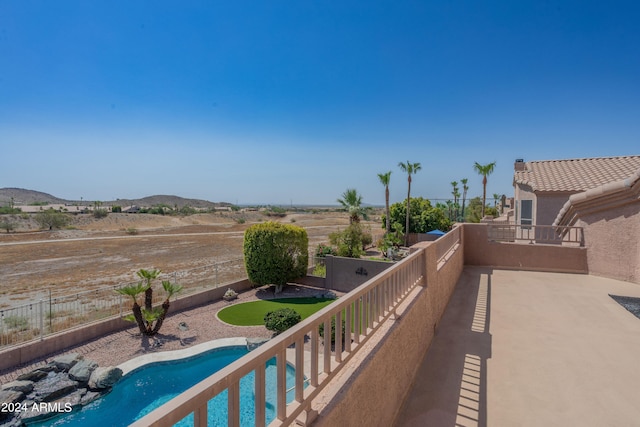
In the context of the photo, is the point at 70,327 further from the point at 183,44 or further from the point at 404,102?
the point at 404,102

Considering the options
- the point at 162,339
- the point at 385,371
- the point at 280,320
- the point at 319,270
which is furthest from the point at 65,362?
the point at 319,270

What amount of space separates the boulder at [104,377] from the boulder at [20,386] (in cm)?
117

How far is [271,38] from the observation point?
12555 millimetres

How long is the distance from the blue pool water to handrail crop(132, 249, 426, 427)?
136 inches

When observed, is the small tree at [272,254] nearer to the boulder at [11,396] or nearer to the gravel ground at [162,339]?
the gravel ground at [162,339]

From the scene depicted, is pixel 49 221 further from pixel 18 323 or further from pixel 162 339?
pixel 162 339

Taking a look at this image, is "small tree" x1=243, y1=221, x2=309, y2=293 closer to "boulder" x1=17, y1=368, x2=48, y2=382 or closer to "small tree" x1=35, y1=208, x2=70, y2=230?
"boulder" x1=17, y1=368, x2=48, y2=382

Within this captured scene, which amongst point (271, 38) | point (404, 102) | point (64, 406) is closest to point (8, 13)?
point (271, 38)

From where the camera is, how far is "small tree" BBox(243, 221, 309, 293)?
47.8ft

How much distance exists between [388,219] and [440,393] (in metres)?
24.3

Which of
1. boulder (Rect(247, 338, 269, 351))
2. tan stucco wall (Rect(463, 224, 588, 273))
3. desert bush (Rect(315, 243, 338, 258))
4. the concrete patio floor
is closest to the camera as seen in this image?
the concrete patio floor

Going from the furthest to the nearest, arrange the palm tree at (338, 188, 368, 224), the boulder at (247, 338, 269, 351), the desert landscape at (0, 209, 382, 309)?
the palm tree at (338, 188, 368, 224) < the desert landscape at (0, 209, 382, 309) < the boulder at (247, 338, 269, 351)

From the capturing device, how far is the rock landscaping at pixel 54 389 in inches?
258

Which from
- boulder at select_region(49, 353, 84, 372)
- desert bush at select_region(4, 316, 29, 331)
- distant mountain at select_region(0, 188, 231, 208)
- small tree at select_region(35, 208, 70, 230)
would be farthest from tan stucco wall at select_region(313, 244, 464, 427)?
distant mountain at select_region(0, 188, 231, 208)
